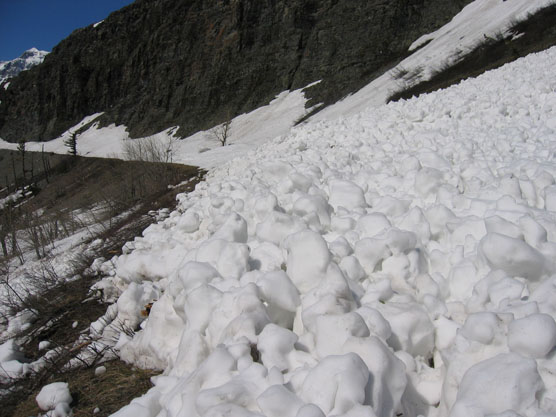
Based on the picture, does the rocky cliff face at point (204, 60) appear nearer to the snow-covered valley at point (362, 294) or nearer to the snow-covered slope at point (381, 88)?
the snow-covered slope at point (381, 88)

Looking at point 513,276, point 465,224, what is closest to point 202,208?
point 465,224

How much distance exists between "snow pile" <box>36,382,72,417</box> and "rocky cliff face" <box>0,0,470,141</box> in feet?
96.1

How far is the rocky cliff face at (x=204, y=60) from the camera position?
125 feet

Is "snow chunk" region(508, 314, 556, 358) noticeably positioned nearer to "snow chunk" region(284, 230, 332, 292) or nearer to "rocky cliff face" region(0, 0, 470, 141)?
"snow chunk" region(284, 230, 332, 292)

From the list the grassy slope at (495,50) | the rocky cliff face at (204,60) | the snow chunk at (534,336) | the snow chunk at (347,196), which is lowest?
the snow chunk at (534,336)

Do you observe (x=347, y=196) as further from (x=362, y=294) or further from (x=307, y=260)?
(x=362, y=294)

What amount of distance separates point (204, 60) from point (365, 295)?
5489 cm

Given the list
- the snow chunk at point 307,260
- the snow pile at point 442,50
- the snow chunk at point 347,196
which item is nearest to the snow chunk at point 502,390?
the snow chunk at point 307,260

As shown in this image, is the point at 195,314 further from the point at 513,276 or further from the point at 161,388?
the point at 513,276

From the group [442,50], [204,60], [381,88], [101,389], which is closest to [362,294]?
[101,389]

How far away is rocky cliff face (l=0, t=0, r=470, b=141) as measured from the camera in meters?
38.2

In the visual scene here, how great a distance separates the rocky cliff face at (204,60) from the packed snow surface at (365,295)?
27357 mm

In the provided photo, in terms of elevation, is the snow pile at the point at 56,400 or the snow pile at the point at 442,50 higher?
the snow pile at the point at 442,50

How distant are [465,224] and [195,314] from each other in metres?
1.94
